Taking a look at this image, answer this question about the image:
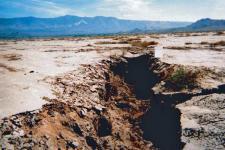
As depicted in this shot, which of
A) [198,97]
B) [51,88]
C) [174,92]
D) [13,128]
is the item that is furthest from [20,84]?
[198,97]

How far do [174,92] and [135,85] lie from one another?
6420mm

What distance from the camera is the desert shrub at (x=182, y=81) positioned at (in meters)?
13.3

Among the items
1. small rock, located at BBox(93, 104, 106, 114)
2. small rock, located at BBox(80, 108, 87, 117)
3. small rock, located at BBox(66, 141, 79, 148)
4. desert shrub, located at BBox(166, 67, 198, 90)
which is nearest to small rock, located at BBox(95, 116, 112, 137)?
small rock, located at BBox(93, 104, 106, 114)

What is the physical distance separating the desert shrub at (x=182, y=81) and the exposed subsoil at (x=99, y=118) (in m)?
0.74

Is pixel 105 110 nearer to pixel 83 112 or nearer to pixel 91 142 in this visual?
pixel 83 112

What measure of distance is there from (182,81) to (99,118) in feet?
14.7

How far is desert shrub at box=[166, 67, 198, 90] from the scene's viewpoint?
523 inches

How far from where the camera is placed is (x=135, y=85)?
19328mm

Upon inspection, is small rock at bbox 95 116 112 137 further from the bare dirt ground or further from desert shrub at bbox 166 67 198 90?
desert shrub at bbox 166 67 198 90

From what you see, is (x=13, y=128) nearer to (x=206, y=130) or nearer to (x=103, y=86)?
(x=206, y=130)

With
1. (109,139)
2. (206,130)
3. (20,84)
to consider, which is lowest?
(109,139)

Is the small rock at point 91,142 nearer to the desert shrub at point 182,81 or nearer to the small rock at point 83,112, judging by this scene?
the small rock at point 83,112

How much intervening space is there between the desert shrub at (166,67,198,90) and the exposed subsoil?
0.74 metres

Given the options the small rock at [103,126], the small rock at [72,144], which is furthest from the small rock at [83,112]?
the small rock at [72,144]
